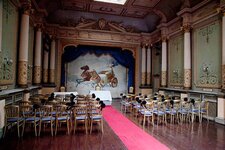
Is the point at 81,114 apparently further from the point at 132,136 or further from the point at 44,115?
the point at 132,136

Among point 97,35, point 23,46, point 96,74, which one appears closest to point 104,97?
point 96,74

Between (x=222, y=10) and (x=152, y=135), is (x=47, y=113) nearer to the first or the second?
(x=152, y=135)

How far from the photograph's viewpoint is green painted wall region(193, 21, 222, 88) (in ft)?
22.3

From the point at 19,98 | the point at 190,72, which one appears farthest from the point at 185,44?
the point at 19,98

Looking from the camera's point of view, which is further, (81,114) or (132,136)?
(81,114)

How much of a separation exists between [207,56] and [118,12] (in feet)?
21.3

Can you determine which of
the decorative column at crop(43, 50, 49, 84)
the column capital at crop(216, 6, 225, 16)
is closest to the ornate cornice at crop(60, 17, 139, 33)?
the decorative column at crop(43, 50, 49, 84)

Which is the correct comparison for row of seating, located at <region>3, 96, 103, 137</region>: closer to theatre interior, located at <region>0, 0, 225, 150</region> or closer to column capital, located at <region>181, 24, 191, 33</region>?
theatre interior, located at <region>0, 0, 225, 150</region>

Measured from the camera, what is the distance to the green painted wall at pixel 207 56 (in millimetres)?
6784

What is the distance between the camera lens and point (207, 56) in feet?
24.0

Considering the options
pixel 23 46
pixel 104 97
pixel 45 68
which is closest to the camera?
pixel 23 46

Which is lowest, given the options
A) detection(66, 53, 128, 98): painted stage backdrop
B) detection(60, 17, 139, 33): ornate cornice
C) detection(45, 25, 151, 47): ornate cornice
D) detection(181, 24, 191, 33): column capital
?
detection(66, 53, 128, 98): painted stage backdrop

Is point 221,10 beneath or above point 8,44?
above

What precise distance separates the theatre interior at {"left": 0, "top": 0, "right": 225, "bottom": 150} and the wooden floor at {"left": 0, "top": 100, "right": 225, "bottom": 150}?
0.08 ft
